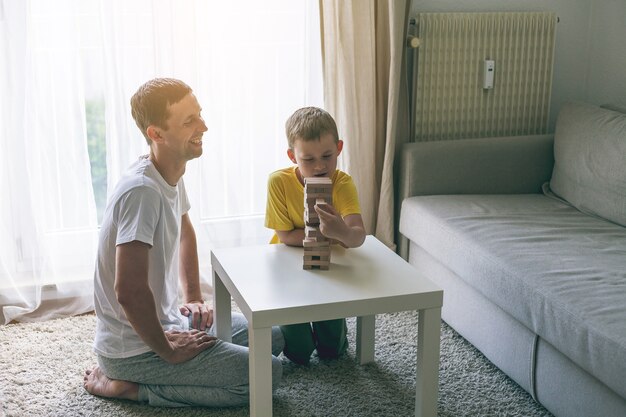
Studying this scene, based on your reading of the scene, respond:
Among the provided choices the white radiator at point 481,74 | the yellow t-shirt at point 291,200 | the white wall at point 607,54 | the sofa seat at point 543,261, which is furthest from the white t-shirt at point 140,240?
the white wall at point 607,54

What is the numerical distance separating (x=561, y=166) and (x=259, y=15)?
134cm

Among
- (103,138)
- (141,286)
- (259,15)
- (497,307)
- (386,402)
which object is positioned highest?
(259,15)

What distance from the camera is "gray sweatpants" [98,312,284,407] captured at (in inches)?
88.4

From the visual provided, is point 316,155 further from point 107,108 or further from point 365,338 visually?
point 107,108

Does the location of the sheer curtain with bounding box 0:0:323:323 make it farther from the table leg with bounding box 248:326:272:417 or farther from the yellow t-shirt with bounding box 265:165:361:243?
the table leg with bounding box 248:326:272:417

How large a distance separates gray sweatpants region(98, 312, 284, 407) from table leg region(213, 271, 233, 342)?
0.14m

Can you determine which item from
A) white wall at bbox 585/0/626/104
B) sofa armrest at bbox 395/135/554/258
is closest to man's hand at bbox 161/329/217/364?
sofa armrest at bbox 395/135/554/258

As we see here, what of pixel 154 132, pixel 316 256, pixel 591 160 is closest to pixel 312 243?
pixel 316 256

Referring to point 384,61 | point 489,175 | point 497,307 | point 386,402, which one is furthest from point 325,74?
point 386,402

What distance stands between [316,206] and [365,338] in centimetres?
63

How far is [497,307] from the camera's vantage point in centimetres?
253

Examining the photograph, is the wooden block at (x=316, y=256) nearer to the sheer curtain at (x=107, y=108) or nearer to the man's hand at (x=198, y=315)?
the man's hand at (x=198, y=315)

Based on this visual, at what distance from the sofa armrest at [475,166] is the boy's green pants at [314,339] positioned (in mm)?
752

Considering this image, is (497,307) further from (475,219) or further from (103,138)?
(103,138)
